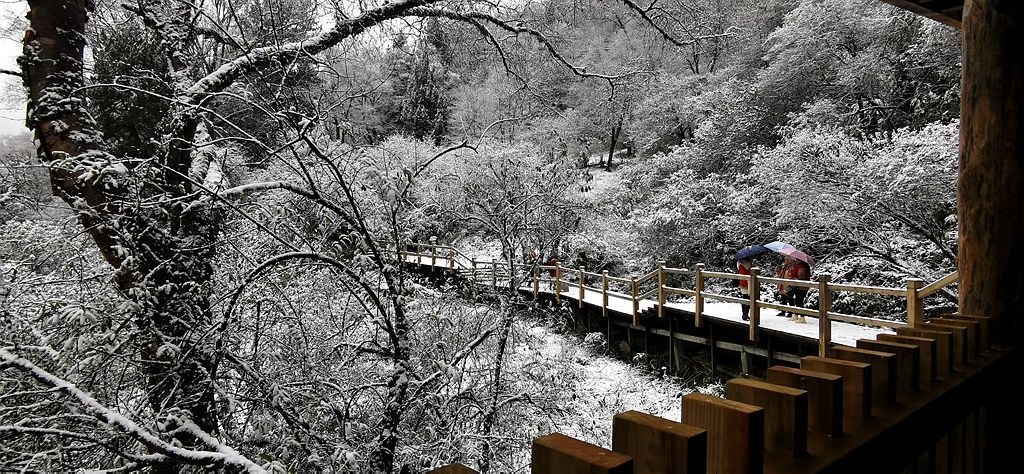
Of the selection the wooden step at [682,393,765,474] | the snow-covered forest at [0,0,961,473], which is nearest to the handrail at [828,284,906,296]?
the snow-covered forest at [0,0,961,473]

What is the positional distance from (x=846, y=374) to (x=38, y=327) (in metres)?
2.70

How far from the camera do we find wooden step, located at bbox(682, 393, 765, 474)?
0.68 meters

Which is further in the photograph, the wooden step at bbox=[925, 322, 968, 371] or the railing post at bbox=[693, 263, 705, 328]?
the railing post at bbox=[693, 263, 705, 328]

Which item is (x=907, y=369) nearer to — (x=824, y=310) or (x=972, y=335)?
(x=972, y=335)

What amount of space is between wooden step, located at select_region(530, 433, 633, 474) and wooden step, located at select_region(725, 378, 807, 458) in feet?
A: 1.11

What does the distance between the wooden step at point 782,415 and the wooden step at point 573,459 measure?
337mm

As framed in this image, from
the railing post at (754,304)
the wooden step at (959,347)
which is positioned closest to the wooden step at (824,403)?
the wooden step at (959,347)

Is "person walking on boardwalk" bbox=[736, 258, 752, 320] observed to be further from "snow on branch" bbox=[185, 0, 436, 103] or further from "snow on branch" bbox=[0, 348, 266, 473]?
"snow on branch" bbox=[0, 348, 266, 473]

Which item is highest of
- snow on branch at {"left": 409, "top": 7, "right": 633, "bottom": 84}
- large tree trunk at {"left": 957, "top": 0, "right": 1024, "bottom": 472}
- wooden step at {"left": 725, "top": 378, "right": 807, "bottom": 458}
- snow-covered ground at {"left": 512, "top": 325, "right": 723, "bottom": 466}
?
snow on branch at {"left": 409, "top": 7, "right": 633, "bottom": 84}

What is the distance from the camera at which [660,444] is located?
626 mm

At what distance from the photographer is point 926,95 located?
11.0 meters

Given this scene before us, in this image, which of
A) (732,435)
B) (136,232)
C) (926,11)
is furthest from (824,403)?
(926,11)

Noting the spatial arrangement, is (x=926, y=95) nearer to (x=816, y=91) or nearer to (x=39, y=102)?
(x=816, y=91)

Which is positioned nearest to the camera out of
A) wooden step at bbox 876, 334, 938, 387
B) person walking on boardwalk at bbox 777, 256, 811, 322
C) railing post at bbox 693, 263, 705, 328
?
wooden step at bbox 876, 334, 938, 387
